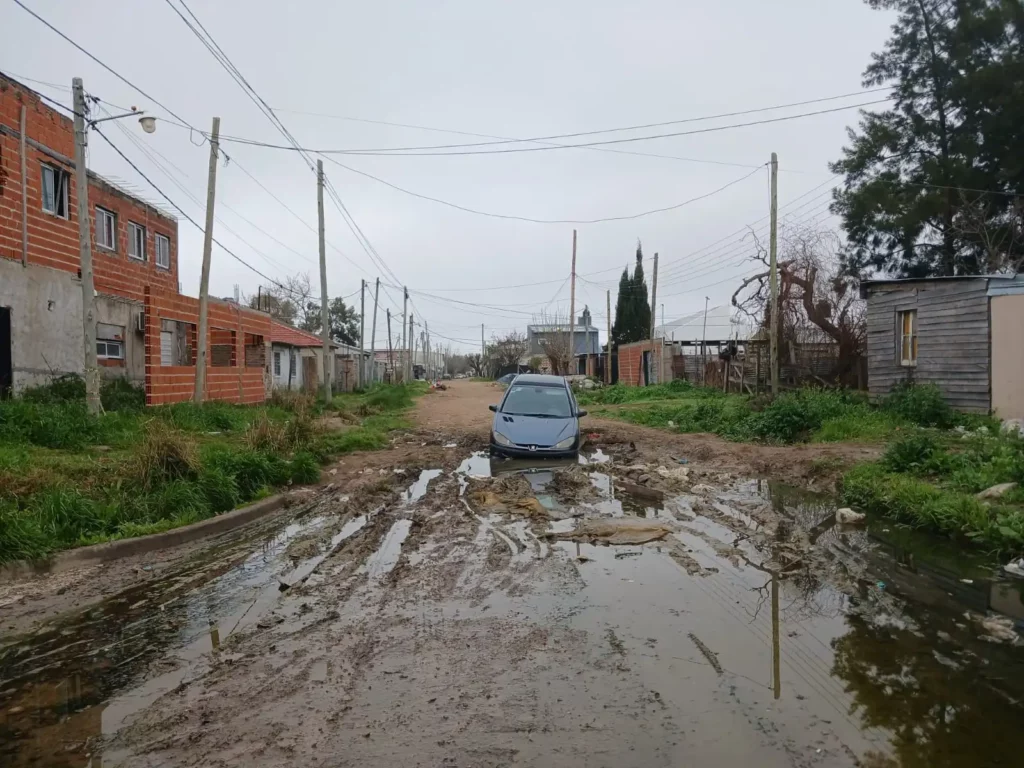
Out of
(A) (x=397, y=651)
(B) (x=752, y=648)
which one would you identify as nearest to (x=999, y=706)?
(B) (x=752, y=648)

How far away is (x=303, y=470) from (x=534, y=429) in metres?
4.40

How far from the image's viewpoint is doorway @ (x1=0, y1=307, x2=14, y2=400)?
14.5 metres

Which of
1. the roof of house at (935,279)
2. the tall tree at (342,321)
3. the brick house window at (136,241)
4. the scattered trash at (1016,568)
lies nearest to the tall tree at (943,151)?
the roof of house at (935,279)

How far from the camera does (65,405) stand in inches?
537

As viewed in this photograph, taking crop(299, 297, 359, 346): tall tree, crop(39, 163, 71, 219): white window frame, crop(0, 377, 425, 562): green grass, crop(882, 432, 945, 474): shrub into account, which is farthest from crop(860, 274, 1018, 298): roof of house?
crop(299, 297, 359, 346): tall tree

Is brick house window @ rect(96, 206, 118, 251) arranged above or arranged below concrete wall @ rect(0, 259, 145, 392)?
above

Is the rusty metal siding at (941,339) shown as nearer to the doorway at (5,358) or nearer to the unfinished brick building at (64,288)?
the unfinished brick building at (64,288)

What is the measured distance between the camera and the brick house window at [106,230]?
69.2 feet

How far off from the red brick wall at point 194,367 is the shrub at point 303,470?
23.1 feet

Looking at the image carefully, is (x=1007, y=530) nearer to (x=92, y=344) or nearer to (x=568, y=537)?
(x=568, y=537)

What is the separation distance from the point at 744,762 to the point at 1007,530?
203 inches

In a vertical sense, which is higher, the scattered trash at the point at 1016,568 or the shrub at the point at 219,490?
the shrub at the point at 219,490

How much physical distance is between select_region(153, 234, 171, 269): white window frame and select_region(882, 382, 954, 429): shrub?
2244 cm

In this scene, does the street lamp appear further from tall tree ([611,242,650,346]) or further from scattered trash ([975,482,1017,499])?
tall tree ([611,242,650,346])
